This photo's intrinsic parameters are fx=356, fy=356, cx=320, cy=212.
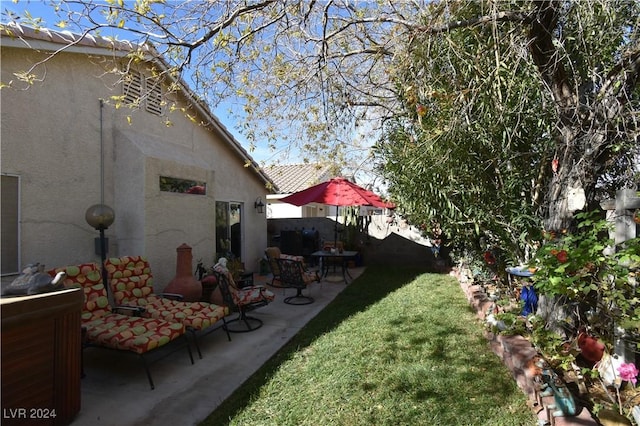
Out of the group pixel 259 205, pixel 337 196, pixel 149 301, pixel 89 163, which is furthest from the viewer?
pixel 259 205

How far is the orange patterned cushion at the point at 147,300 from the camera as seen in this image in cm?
579

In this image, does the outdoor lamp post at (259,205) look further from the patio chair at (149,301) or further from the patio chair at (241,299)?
the patio chair at (149,301)

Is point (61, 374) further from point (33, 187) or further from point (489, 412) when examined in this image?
point (489, 412)

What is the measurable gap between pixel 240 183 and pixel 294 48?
702cm

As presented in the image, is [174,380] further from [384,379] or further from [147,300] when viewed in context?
[384,379]

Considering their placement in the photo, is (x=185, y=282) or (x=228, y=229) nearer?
(x=185, y=282)

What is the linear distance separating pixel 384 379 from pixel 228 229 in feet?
28.2

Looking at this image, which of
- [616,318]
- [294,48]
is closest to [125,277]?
[294,48]

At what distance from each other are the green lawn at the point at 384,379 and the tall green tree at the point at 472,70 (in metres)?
2.12

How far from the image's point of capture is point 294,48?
672 cm

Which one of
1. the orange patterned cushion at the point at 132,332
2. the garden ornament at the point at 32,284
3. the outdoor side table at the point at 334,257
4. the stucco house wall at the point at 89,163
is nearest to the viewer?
the garden ornament at the point at 32,284

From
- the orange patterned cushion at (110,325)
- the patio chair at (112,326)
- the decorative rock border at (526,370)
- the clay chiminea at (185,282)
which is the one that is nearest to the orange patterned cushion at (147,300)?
the patio chair at (112,326)

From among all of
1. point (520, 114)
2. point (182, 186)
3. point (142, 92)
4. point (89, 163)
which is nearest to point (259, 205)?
point (182, 186)

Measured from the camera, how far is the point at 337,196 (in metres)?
10.7
